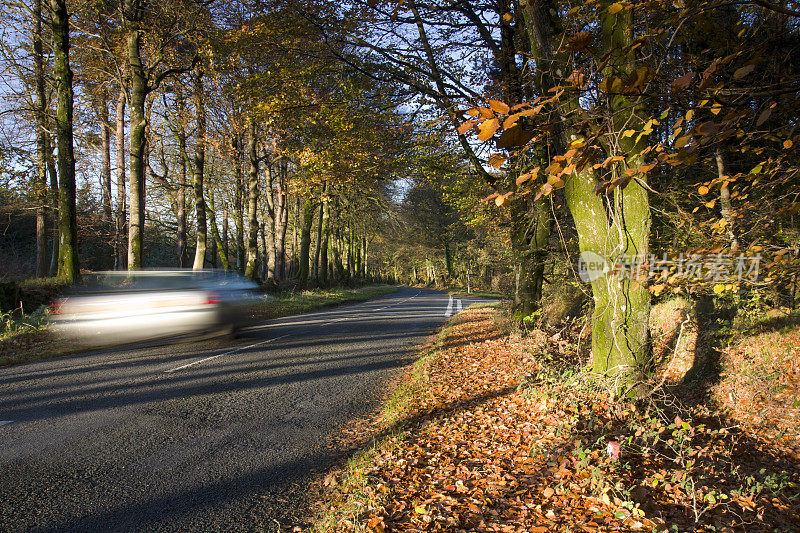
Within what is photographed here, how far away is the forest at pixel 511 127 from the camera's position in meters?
3.20

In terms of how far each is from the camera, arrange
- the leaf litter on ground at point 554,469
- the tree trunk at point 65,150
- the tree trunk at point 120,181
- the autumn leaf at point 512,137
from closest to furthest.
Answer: the autumn leaf at point 512,137 < the leaf litter on ground at point 554,469 < the tree trunk at point 65,150 < the tree trunk at point 120,181

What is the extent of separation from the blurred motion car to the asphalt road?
0.54 meters

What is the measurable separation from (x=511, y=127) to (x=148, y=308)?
8834 millimetres

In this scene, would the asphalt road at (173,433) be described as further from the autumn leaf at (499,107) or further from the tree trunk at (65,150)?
the tree trunk at (65,150)

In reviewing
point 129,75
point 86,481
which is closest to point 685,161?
point 86,481

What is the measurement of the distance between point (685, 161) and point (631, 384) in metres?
2.72

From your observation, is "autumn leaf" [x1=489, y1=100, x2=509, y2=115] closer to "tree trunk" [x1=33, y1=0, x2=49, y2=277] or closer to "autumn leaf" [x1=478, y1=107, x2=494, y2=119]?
"autumn leaf" [x1=478, y1=107, x2=494, y2=119]

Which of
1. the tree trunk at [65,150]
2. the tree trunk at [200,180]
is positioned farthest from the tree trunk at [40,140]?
the tree trunk at [200,180]

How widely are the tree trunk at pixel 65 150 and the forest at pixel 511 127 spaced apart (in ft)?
0.18

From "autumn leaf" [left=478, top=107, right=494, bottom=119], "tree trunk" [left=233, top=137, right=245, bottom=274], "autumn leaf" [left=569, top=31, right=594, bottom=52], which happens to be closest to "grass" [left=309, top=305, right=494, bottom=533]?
"autumn leaf" [left=478, top=107, right=494, bottom=119]

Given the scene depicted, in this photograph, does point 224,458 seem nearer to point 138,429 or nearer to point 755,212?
point 138,429

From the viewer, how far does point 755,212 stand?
4.55m

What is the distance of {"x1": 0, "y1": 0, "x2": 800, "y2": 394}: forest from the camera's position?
10.5 feet

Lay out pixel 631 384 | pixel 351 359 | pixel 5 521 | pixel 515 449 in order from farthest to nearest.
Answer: pixel 351 359, pixel 631 384, pixel 515 449, pixel 5 521
